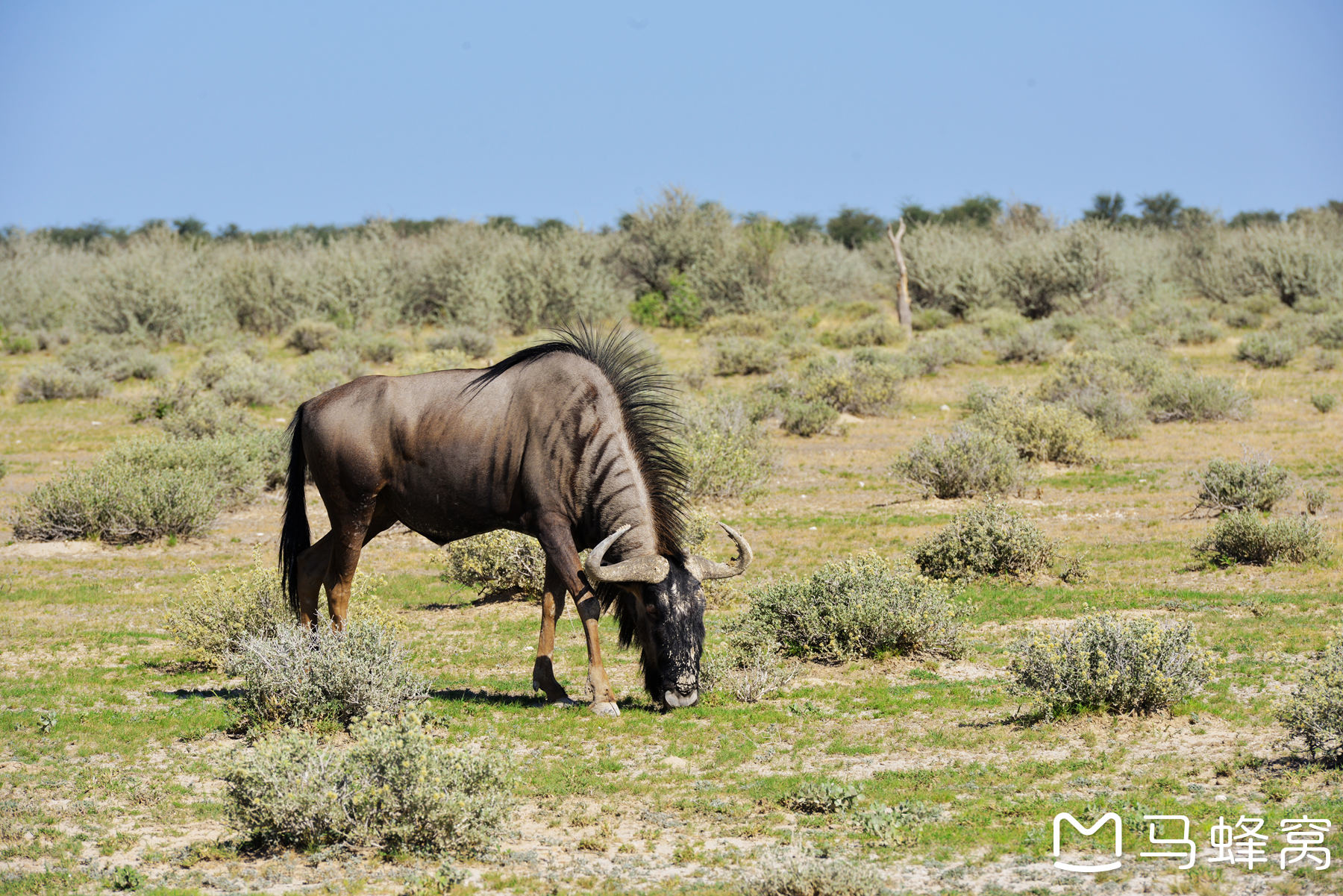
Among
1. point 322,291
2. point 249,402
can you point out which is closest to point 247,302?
point 322,291

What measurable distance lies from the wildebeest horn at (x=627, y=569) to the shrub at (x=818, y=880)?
8.85 feet

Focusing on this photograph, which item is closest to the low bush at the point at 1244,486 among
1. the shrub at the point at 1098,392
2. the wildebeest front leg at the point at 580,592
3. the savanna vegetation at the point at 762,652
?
the savanna vegetation at the point at 762,652

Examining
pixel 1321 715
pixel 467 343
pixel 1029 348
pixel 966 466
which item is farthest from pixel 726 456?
pixel 467 343

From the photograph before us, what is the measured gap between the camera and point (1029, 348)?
3112 cm

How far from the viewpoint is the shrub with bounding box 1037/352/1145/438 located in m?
21.3

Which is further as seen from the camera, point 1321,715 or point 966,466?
point 966,466

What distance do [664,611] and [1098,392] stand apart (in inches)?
674

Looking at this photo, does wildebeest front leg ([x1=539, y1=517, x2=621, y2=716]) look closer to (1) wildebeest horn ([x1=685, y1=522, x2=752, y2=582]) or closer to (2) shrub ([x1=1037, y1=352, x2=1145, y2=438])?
(1) wildebeest horn ([x1=685, y1=522, x2=752, y2=582])

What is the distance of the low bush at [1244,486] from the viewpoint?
14922 mm

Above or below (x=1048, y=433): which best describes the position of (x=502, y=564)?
below

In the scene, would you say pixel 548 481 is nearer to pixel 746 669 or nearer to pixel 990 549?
pixel 746 669

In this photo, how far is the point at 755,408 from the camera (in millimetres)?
23594

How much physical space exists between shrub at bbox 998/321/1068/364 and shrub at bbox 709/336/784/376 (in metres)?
6.03

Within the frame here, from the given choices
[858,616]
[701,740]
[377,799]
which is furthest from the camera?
[858,616]
